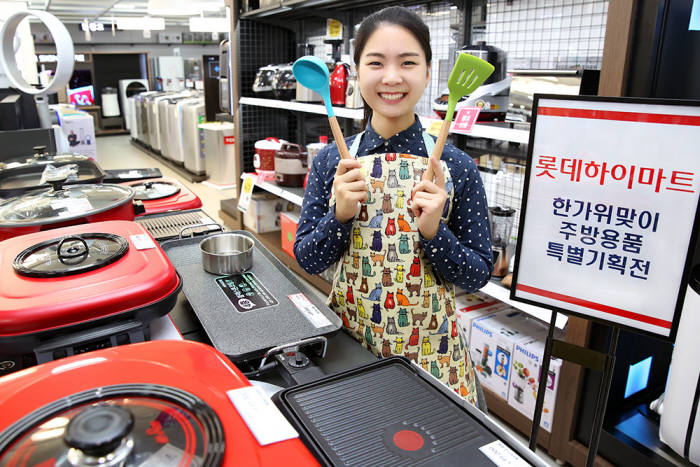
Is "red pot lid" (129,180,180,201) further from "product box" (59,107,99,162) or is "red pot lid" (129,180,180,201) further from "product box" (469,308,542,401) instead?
"product box" (59,107,99,162)

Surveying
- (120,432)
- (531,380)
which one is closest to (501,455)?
(120,432)

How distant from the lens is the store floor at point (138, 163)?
19.0 ft

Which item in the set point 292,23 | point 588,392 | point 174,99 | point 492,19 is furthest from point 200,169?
point 588,392

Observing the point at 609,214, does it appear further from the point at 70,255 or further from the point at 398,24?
the point at 70,255

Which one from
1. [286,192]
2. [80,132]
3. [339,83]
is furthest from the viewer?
[80,132]

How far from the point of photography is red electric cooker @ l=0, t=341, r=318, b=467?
469 mm

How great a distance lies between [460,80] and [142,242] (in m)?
0.65

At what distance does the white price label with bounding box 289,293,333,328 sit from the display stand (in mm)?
407

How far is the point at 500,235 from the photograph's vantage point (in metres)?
2.14

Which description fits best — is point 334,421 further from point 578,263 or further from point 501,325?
point 501,325

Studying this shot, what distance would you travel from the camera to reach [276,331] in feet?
2.89

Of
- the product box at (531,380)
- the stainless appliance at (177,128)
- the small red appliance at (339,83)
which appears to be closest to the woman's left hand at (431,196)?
the product box at (531,380)

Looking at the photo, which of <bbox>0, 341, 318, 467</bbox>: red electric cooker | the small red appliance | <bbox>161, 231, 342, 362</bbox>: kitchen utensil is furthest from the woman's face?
the small red appliance

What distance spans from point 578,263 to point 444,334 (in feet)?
1.20
